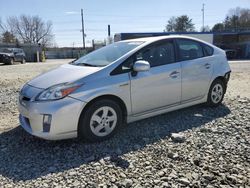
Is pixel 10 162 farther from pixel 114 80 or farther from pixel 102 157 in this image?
pixel 114 80

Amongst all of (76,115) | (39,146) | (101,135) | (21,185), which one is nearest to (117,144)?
(101,135)

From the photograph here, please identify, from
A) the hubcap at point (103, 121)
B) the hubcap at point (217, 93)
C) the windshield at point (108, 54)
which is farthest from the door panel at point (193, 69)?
the hubcap at point (103, 121)

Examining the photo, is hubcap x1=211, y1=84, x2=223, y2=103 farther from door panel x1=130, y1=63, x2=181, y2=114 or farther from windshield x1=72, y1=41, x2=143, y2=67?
windshield x1=72, y1=41, x2=143, y2=67

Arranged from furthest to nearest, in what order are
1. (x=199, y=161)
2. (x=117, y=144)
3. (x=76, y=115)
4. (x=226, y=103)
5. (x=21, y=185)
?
(x=226, y=103) < (x=117, y=144) < (x=76, y=115) < (x=199, y=161) < (x=21, y=185)

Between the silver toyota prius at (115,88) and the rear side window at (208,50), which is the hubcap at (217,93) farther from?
the rear side window at (208,50)

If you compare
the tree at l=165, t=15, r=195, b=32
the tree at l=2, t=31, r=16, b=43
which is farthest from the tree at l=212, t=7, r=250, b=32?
the tree at l=2, t=31, r=16, b=43

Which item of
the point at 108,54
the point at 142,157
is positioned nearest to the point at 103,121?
the point at 142,157

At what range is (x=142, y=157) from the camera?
3.57m

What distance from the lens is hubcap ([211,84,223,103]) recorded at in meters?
5.66

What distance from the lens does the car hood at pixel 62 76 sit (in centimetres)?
389

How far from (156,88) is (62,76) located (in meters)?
1.57

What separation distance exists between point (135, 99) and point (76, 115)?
104 centimetres

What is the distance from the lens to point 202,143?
3.97 metres

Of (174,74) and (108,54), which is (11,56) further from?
(174,74)
